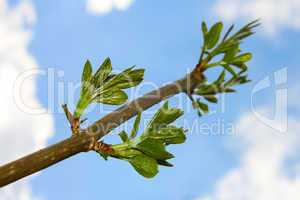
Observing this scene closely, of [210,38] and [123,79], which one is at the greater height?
[210,38]

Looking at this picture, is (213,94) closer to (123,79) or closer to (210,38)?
(210,38)

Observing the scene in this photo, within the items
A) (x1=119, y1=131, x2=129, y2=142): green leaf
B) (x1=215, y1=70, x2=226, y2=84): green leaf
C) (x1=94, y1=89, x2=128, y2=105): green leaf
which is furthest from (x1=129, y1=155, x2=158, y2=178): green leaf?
(x1=215, y1=70, x2=226, y2=84): green leaf

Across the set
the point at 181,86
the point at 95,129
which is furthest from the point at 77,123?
the point at 181,86

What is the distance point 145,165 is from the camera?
2322mm

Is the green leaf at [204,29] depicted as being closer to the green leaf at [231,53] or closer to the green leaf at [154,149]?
the green leaf at [231,53]

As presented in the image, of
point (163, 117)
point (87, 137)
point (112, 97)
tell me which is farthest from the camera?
point (112, 97)

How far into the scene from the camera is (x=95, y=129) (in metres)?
1.98

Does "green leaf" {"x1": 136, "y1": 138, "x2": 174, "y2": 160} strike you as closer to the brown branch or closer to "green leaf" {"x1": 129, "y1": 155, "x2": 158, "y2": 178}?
"green leaf" {"x1": 129, "y1": 155, "x2": 158, "y2": 178}

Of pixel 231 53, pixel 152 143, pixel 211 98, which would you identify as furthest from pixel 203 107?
pixel 152 143

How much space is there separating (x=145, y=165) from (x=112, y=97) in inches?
16.8

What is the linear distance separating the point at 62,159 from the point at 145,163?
1.78 feet

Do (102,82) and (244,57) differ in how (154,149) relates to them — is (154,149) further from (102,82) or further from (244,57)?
(244,57)

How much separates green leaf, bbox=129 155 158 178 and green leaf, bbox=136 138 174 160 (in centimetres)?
3

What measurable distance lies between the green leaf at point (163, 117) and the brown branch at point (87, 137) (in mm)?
311
